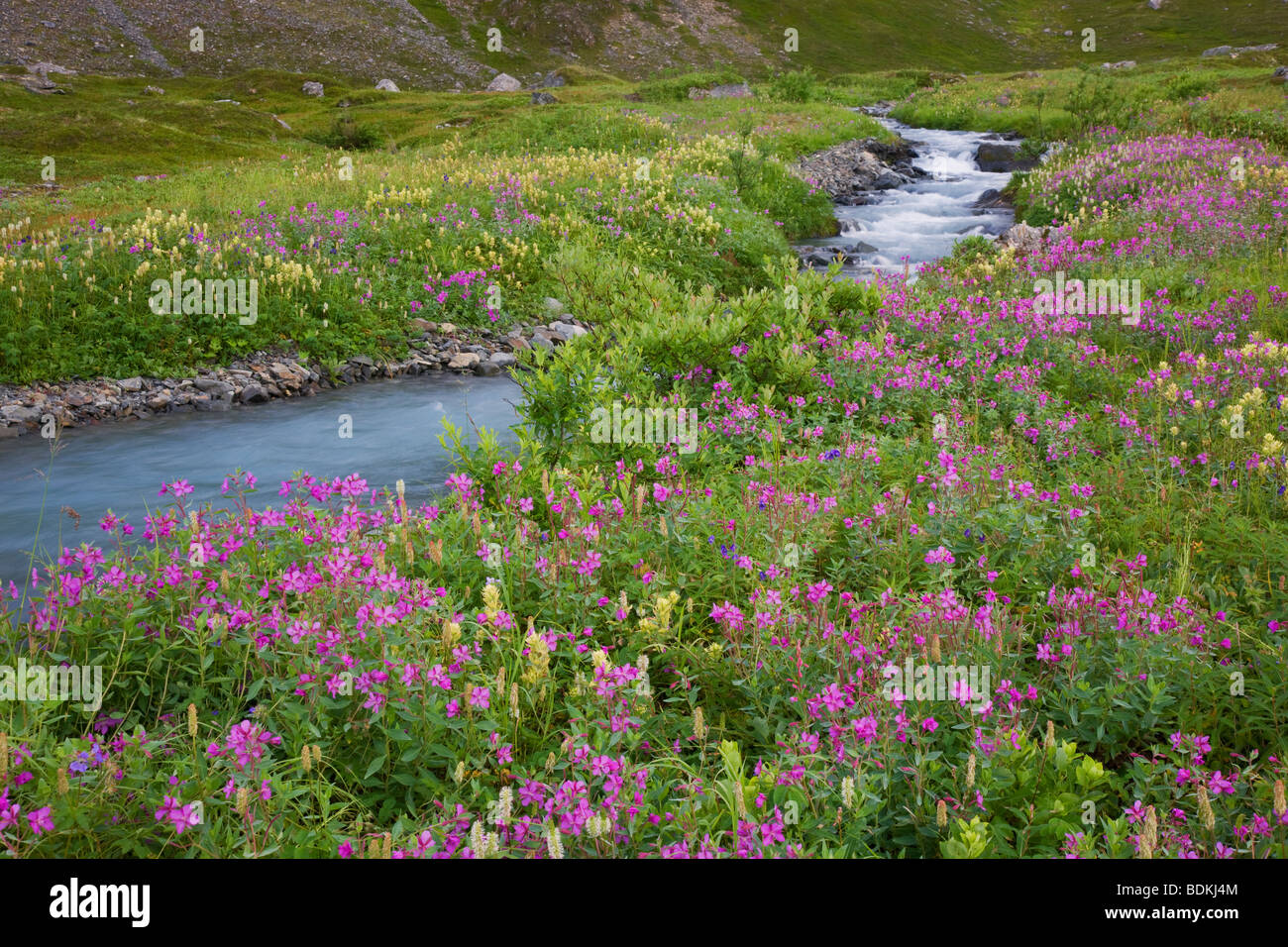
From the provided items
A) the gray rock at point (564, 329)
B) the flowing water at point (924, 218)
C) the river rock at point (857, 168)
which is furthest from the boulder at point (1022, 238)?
the gray rock at point (564, 329)

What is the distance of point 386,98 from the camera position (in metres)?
65.5

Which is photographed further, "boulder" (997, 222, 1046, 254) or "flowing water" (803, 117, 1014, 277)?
"flowing water" (803, 117, 1014, 277)

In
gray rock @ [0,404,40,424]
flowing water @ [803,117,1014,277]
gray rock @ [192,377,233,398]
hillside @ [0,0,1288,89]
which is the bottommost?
gray rock @ [0,404,40,424]

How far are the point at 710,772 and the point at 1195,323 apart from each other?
8.90 m

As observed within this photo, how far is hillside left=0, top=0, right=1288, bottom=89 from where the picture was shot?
261 ft

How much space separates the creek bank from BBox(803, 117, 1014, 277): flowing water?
784 cm

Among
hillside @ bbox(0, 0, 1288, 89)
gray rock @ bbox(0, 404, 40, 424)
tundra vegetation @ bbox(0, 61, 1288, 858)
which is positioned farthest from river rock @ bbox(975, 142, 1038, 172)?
hillside @ bbox(0, 0, 1288, 89)

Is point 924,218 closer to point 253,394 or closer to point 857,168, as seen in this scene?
point 857,168

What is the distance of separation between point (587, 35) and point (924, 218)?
9526 centimetres

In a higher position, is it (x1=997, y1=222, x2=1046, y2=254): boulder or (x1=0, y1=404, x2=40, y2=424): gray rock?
(x1=997, y1=222, x2=1046, y2=254): boulder

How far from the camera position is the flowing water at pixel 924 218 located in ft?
61.2

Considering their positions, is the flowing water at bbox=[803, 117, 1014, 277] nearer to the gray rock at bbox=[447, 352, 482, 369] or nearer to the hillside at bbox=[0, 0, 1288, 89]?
the gray rock at bbox=[447, 352, 482, 369]

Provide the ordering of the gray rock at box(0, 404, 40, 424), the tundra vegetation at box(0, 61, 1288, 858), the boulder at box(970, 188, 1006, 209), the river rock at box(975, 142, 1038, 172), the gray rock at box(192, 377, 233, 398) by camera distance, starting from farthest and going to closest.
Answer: the river rock at box(975, 142, 1038, 172)
the boulder at box(970, 188, 1006, 209)
the gray rock at box(192, 377, 233, 398)
the gray rock at box(0, 404, 40, 424)
the tundra vegetation at box(0, 61, 1288, 858)

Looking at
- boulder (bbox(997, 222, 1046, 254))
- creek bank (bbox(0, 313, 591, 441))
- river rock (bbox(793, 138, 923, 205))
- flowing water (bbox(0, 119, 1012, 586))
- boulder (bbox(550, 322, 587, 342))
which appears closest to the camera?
flowing water (bbox(0, 119, 1012, 586))
